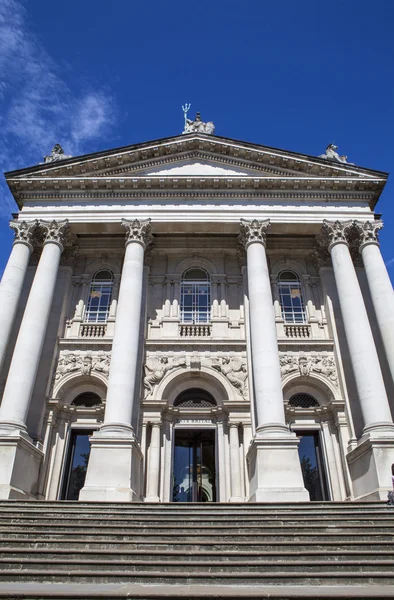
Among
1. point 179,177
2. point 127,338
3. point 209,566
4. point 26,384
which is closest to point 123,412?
point 127,338

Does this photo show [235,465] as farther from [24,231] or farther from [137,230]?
[24,231]

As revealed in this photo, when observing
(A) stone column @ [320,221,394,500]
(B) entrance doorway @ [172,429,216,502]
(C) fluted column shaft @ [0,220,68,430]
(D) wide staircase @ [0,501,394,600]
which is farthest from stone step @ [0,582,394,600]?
(B) entrance doorway @ [172,429,216,502]

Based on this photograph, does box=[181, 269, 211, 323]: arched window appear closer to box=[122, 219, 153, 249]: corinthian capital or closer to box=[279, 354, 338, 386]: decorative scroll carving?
box=[122, 219, 153, 249]: corinthian capital

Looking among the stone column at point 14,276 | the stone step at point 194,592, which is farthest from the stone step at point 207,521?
the stone column at point 14,276

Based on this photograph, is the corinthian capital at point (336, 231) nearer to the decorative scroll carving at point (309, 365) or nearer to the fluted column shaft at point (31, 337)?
the decorative scroll carving at point (309, 365)

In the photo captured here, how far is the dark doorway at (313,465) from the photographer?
660 inches

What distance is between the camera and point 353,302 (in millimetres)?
16891

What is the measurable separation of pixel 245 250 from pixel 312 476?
9.22 meters

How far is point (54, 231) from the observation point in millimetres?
18719

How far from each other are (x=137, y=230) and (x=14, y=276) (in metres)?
5.03

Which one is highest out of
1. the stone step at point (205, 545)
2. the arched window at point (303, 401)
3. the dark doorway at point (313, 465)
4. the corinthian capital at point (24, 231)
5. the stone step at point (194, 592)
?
the corinthian capital at point (24, 231)

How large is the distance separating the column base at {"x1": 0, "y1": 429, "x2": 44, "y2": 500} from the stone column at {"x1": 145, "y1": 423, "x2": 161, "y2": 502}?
379cm

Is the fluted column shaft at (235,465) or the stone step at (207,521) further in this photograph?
the fluted column shaft at (235,465)

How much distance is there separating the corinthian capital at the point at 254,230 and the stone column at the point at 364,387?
253cm
